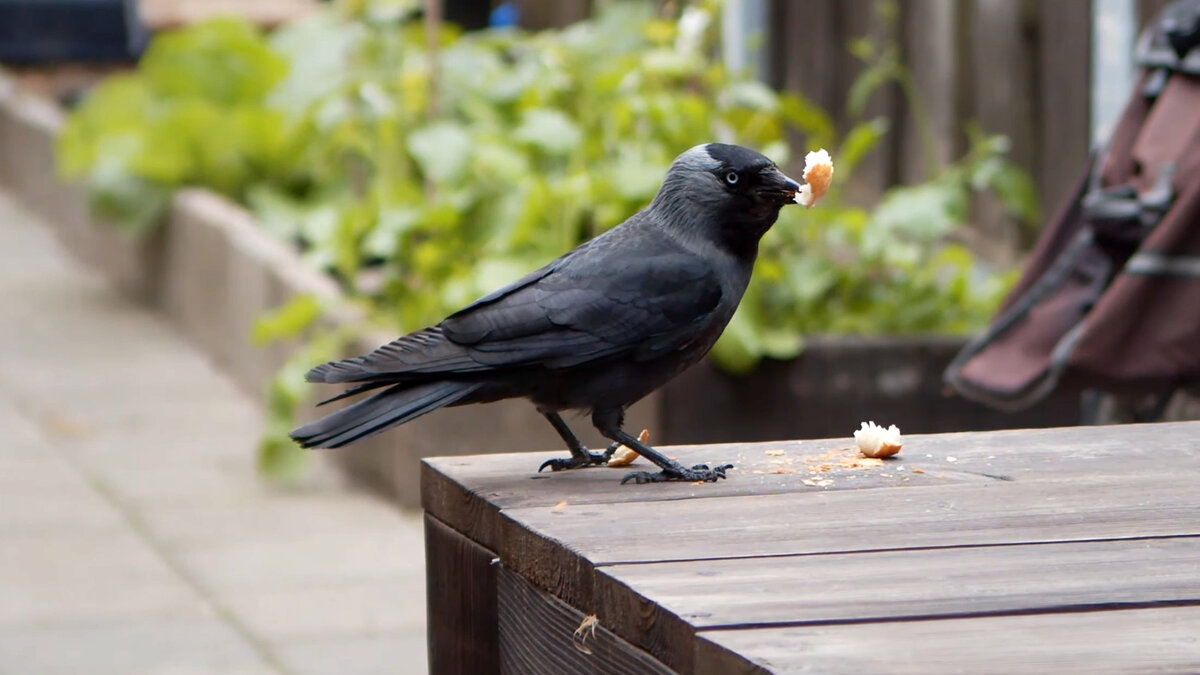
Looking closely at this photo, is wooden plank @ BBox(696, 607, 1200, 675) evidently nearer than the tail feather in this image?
Yes

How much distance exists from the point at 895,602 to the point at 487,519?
2.31 feet

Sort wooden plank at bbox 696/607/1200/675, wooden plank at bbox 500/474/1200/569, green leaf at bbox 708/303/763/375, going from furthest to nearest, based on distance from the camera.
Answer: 1. green leaf at bbox 708/303/763/375
2. wooden plank at bbox 500/474/1200/569
3. wooden plank at bbox 696/607/1200/675

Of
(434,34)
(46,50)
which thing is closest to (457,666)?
(434,34)

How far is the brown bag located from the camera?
382 cm

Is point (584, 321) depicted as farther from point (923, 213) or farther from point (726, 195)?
point (923, 213)

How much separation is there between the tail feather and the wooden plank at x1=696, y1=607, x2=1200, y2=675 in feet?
3.32

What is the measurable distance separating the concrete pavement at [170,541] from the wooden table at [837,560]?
2120 millimetres

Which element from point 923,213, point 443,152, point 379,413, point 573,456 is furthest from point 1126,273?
point 443,152

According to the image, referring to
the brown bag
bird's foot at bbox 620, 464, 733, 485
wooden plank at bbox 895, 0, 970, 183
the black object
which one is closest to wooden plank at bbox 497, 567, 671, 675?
bird's foot at bbox 620, 464, 733, 485

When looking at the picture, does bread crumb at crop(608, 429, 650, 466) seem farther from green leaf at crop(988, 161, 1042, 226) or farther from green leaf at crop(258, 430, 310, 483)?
green leaf at crop(258, 430, 310, 483)

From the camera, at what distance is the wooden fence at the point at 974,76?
593 cm

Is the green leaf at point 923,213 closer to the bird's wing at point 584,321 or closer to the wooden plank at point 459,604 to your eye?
the bird's wing at point 584,321

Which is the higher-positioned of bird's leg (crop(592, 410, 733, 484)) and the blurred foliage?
the blurred foliage

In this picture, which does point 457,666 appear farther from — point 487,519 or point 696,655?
point 696,655
